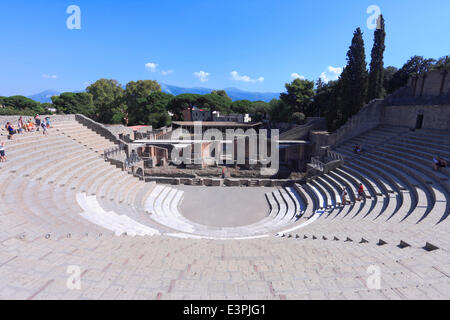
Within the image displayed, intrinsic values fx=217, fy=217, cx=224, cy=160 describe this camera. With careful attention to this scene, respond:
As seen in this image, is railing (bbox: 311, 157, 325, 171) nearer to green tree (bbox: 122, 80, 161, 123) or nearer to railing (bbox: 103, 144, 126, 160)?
railing (bbox: 103, 144, 126, 160)

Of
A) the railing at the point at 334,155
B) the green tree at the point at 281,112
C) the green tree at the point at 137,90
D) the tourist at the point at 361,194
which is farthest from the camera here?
the green tree at the point at 137,90

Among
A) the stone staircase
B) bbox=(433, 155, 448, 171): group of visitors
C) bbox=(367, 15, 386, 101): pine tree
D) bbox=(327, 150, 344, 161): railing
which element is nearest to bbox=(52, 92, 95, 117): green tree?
the stone staircase

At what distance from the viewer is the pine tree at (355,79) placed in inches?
814

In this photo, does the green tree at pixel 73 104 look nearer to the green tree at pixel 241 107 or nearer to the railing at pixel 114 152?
the green tree at pixel 241 107

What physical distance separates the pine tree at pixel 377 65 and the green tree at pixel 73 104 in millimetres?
46726

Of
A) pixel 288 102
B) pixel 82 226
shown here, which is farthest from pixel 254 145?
pixel 82 226

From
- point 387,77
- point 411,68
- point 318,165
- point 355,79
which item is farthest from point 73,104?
point 411,68

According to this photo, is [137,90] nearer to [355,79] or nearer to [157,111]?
[157,111]

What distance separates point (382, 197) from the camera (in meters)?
9.29

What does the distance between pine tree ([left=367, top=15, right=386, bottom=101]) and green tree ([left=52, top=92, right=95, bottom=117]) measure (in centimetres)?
4673

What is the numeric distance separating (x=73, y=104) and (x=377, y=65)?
160 ft

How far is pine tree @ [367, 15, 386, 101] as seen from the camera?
68.1 feet

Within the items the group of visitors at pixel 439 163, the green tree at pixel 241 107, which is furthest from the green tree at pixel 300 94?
the group of visitors at pixel 439 163

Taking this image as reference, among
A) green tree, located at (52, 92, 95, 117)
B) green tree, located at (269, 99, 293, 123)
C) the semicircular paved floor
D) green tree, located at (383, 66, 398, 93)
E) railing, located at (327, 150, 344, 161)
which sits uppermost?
green tree, located at (383, 66, 398, 93)
